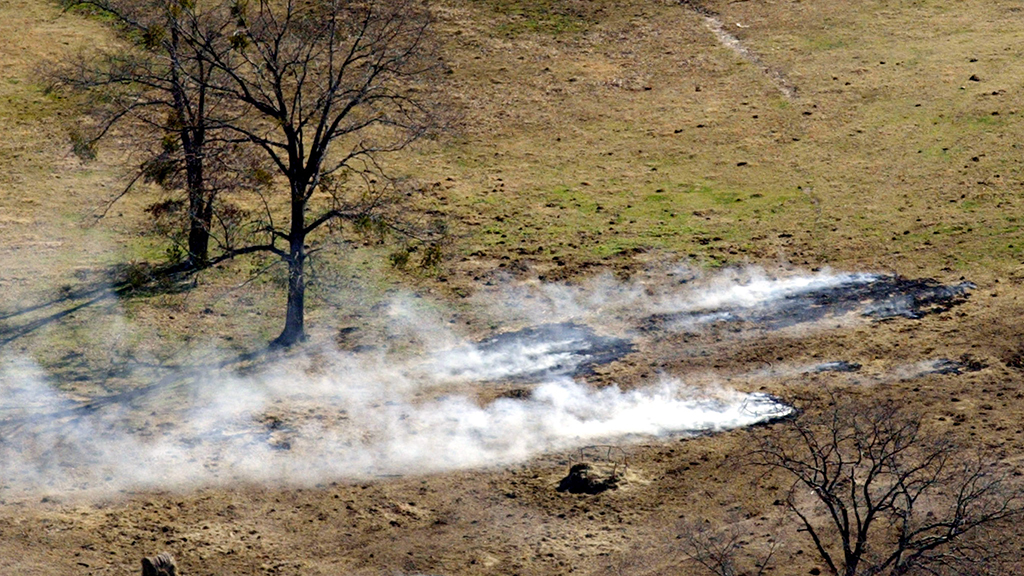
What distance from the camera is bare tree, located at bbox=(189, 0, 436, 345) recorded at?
89.5 feet

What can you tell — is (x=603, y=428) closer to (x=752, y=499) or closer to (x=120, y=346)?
(x=752, y=499)

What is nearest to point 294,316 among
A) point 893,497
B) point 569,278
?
point 569,278

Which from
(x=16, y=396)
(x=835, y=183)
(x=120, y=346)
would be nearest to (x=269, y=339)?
(x=120, y=346)

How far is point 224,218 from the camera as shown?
30.5 meters

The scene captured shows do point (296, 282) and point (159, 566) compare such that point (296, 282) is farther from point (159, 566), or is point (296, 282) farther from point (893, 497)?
point (893, 497)

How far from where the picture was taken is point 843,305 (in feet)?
99.8

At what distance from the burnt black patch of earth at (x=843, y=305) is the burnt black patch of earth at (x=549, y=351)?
4.11 feet

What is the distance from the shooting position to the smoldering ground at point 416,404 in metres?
24.2

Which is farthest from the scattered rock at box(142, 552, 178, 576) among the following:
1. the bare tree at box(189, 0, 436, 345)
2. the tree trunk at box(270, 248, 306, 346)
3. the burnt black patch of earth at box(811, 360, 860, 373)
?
the burnt black patch of earth at box(811, 360, 860, 373)


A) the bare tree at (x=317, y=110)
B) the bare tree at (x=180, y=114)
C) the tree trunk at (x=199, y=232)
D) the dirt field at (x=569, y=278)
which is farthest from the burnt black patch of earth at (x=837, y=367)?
the tree trunk at (x=199, y=232)

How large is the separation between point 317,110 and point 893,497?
50.7 ft

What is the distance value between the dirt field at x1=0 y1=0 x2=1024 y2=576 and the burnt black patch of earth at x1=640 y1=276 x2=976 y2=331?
0.80 feet

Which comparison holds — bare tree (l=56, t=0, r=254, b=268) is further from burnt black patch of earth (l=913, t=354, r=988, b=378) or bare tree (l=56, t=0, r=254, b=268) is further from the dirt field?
burnt black patch of earth (l=913, t=354, r=988, b=378)

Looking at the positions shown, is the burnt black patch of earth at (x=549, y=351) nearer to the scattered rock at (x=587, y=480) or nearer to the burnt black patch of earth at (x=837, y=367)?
the burnt black patch of earth at (x=837, y=367)
